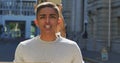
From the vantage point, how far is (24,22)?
134625 millimetres

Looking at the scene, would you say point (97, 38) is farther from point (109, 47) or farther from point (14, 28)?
point (14, 28)

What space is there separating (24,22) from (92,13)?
84023 mm

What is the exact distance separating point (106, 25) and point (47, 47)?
4405 centimetres

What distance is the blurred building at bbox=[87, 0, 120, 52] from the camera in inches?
1804

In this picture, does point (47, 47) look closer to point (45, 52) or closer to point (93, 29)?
point (45, 52)

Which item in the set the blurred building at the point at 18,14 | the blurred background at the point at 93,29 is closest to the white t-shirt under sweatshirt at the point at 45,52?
the blurred background at the point at 93,29

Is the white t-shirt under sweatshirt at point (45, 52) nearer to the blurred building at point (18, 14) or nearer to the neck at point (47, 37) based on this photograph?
the neck at point (47, 37)

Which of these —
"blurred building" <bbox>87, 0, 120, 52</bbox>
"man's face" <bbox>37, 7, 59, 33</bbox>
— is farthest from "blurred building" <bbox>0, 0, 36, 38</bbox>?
"man's face" <bbox>37, 7, 59, 33</bbox>

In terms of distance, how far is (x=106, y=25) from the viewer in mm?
47812

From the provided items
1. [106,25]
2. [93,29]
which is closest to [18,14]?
[93,29]

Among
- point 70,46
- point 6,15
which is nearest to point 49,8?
point 70,46

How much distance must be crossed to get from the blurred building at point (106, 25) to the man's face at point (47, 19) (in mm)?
40273

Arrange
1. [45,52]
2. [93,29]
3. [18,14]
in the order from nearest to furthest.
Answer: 1. [45,52]
2. [93,29]
3. [18,14]

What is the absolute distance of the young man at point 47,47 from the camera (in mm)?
4035
